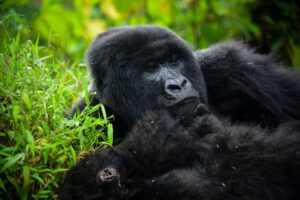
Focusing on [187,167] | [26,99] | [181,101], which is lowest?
[187,167]

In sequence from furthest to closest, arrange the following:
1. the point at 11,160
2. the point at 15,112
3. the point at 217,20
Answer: the point at 217,20 < the point at 15,112 < the point at 11,160

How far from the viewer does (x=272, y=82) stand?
3.34m

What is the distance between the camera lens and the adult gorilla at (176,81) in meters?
3.09

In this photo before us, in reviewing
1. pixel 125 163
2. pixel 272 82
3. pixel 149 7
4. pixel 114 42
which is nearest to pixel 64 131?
pixel 125 163

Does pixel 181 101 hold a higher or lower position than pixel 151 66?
lower

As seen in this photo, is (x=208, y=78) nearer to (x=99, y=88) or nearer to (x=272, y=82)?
(x=272, y=82)

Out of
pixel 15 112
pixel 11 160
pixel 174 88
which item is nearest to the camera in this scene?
pixel 11 160

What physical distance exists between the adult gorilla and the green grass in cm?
47

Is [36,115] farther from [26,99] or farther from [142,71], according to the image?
[142,71]

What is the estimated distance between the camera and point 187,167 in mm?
2453

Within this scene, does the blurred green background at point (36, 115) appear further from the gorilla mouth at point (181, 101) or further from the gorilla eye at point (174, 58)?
the gorilla eye at point (174, 58)

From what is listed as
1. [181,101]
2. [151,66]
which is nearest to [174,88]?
[181,101]

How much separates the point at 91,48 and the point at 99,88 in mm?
385

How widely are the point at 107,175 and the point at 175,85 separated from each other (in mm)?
908
